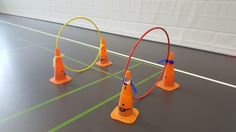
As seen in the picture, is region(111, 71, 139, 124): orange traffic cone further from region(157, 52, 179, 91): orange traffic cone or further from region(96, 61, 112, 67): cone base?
region(96, 61, 112, 67): cone base

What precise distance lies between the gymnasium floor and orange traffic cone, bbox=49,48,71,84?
107mm

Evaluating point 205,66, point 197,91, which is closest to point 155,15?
point 205,66

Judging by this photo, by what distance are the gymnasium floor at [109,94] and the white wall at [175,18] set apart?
234mm

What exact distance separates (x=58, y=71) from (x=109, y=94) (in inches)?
28.0

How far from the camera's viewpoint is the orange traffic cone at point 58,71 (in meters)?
2.22

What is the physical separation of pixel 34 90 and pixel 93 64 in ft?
3.08

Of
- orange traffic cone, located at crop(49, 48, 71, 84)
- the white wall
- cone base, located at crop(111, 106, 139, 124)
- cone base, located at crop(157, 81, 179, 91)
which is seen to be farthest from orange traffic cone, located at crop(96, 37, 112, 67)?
the white wall

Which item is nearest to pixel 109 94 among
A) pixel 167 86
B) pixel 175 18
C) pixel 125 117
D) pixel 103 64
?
pixel 125 117

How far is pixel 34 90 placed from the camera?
212cm

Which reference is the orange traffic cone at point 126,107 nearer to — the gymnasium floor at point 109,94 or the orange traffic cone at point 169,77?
the gymnasium floor at point 109,94

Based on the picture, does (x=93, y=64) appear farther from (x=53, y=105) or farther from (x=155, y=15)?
(x=155, y=15)

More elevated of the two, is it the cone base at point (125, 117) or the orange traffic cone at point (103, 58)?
the orange traffic cone at point (103, 58)

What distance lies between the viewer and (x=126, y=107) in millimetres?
1628

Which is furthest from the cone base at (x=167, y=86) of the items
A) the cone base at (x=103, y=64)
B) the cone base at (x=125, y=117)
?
the cone base at (x=103, y=64)
